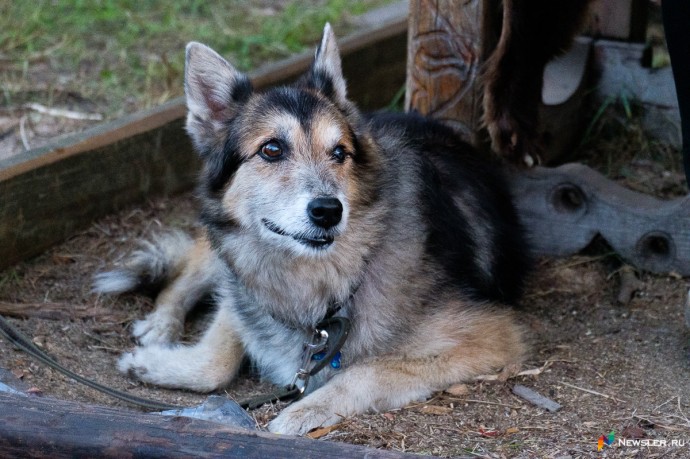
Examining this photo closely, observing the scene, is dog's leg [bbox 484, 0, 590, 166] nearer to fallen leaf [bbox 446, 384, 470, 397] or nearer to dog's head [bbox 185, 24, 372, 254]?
dog's head [bbox 185, 24, 372, 254]

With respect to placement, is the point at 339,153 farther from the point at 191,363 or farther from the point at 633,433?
the point at 633,433

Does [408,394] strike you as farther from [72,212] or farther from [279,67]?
[279,67]

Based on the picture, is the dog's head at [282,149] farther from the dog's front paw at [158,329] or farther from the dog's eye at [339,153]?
the dog's front paw at [158,329]

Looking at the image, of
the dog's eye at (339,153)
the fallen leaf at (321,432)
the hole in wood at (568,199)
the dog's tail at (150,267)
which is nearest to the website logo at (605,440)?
the fallen leaf at (321,432)

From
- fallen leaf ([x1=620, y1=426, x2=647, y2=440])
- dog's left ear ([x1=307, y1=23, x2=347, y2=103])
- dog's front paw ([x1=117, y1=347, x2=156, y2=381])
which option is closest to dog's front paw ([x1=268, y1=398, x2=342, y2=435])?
dog's front paw ([x1=117, y1=347, x2=156, y2=381])

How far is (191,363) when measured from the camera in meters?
4.38

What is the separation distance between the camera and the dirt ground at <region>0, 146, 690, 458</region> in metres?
3.59

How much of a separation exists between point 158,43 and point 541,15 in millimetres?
3731

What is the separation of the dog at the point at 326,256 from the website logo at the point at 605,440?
2.35 ft

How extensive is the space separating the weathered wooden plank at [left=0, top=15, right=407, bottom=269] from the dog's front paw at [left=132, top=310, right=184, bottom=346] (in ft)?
2.74

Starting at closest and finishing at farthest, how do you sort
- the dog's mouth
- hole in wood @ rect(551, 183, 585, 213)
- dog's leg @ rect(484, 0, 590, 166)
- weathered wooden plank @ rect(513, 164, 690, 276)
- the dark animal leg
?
1. the dark animal leg
2. the dog's mouth
3. dog's leg @ rect(484, 0, 590, 166)
4. weathered wooden plank @ rect(513, 164, 690, 276)
5. hole in wood @ rect(551, 183, 585, 213)

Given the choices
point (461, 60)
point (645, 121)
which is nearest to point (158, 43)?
point (461, 60)

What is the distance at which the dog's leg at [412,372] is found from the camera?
12.4 feet
